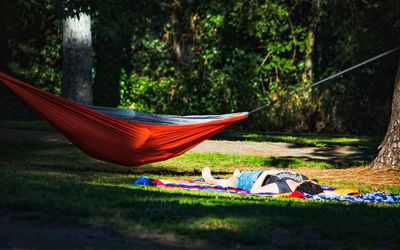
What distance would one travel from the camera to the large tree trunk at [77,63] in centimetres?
1117

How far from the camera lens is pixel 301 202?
5492mm

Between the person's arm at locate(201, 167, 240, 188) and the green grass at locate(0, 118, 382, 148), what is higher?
the green grass at locate(0, 118, 382, 148)

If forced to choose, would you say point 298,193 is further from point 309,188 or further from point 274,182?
point 274,182

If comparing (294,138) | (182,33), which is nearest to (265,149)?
(294,138)

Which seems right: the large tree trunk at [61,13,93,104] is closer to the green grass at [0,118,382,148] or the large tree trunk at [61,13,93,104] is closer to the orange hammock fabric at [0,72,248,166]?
the green grass at [0,118,382,148]

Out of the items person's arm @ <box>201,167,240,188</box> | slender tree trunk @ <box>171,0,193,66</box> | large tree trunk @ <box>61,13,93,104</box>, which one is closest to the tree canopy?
slender tree trunk @ <box>171,0,193,66</box>

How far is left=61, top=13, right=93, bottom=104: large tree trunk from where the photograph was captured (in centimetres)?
1117

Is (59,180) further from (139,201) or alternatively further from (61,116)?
(139,201)

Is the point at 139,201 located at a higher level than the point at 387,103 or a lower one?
lower

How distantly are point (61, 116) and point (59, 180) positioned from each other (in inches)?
32.1

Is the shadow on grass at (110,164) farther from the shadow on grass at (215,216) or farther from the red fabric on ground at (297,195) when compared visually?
the shadow on grass at (215,216)

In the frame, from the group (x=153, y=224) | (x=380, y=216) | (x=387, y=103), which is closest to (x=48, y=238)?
(x=153, y=224)

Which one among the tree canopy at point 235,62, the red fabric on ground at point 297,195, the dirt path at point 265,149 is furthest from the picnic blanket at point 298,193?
the tree canopy at point 235,62

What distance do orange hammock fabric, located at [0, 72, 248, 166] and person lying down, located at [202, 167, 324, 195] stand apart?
74 cm
